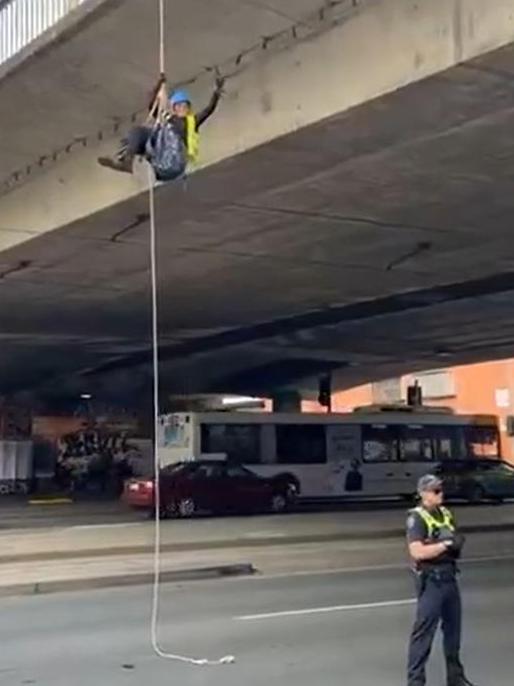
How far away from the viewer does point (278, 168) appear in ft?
48.5

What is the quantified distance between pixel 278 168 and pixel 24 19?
347cm

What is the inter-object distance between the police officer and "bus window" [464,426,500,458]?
1357 inches

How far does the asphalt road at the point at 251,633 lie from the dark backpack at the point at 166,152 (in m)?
4.13

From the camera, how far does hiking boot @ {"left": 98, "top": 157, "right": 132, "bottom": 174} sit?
14.7 meters

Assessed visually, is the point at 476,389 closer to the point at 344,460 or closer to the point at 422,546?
the point at 344,460

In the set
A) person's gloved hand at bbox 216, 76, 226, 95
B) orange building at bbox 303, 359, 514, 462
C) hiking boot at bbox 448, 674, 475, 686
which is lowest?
hiking boot at bbox 448, 674, 475, 686

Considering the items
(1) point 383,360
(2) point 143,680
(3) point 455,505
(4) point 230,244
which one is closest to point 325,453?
(3) point 455,505

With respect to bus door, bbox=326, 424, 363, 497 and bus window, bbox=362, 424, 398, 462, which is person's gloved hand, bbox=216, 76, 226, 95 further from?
bus window, bbox=362, 424, 398, 462

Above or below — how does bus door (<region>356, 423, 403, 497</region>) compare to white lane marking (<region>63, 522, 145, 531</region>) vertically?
above

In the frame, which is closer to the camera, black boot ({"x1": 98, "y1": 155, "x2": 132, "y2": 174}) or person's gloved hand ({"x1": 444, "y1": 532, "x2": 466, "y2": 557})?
person's gloved hand ({"x1": 444, "y1": 532, "x2": 466, "y2": 557})

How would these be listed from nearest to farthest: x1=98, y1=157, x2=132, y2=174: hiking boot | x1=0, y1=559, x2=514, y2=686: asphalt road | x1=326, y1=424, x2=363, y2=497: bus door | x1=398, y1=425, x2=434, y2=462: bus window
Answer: x1=0, y1=559, x2=514, y2=686: asphalt road
x1=98, y1=157, x2=132, y2=174: hiking boot
x1=326, y1=424, x2=363, y2=497: bus door
x1=398, y1=425, x2=434, y2=462: bus window

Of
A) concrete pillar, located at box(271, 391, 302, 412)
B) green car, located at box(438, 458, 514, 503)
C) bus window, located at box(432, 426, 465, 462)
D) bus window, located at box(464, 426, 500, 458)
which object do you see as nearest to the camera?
green car, located at box(438, 458, 514, 503)

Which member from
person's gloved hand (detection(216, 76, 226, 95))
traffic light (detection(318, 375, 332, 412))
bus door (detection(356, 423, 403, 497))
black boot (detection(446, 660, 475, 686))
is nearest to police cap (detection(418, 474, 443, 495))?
black boot (detection(446, 660, 475, 686))

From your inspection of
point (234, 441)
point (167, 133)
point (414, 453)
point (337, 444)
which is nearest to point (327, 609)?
point (167, 133)
